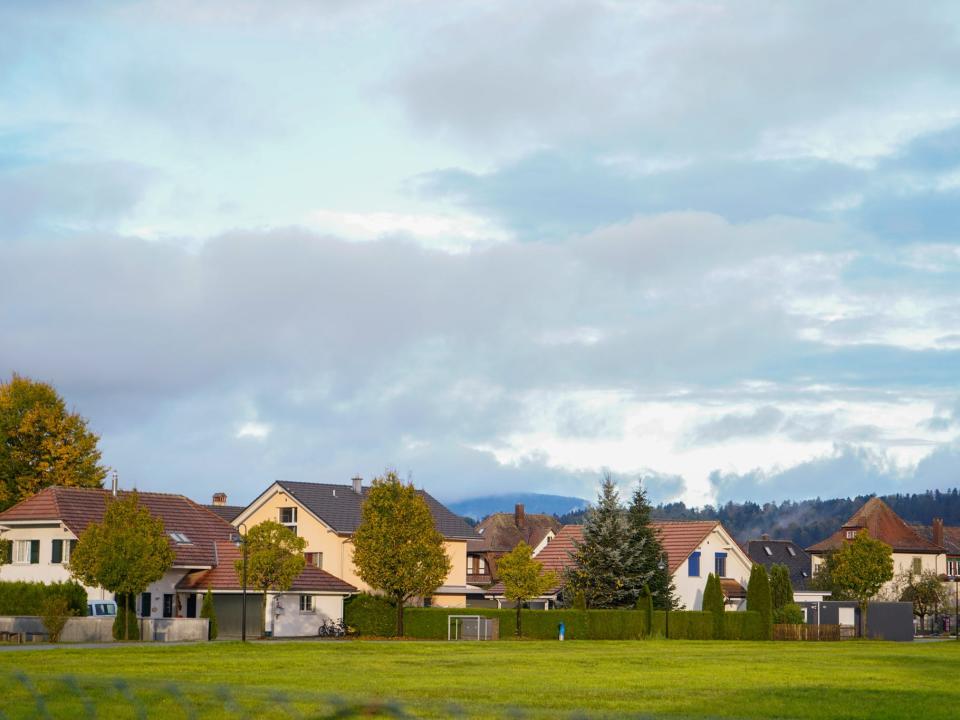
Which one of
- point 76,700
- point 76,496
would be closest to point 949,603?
point 76,496

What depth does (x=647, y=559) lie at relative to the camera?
71312 millimetres

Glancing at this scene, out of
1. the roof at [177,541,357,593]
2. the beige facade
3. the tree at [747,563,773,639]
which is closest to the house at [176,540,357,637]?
the roof at [177,541,357,593]

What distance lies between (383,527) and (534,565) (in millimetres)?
8875

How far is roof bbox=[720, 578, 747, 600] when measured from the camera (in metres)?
83.3

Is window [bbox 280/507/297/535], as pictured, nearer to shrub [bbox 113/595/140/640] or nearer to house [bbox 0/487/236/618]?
house [bbox 0/487/236/618]

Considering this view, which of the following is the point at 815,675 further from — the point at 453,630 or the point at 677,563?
the point at 677,563

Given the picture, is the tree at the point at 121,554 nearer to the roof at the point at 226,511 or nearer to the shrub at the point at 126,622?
the shrub at the point at 126,622

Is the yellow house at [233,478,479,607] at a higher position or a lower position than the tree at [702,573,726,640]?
higher

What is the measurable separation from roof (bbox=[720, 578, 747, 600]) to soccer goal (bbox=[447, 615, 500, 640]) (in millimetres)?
23774

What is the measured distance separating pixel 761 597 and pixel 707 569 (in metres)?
10.9

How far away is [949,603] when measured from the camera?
11206cm

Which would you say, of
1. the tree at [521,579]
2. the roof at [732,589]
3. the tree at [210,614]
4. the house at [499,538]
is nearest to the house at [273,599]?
the tree at [210,614]

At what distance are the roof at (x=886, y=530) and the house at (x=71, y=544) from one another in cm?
7469

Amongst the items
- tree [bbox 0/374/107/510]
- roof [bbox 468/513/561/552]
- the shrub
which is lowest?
the shrub
